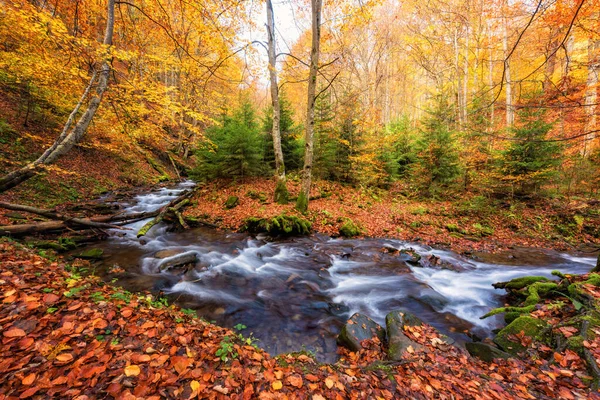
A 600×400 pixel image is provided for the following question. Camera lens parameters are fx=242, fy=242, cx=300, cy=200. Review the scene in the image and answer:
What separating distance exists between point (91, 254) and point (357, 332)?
6.75 metres

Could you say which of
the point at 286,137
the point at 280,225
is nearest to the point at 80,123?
the point at 280,225

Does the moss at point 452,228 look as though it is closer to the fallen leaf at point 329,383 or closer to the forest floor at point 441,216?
the forest floor at point 441,216

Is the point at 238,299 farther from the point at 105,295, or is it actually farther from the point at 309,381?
the point at 309,381

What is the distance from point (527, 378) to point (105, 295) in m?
5.87

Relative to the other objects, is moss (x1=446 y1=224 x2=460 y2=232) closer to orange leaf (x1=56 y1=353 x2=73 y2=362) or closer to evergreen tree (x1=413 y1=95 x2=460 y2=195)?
evergreen tree (x1=413 y1=95 x2=460 y2=195)

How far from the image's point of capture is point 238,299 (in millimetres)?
5523

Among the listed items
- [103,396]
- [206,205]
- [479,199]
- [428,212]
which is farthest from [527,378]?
[206,205]

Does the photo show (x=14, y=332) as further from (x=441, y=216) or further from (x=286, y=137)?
(x=441, y=216)

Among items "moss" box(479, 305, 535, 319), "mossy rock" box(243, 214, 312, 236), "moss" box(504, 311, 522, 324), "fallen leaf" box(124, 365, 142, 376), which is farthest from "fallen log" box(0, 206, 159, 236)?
"moss" box(504, 311, 522, 324)

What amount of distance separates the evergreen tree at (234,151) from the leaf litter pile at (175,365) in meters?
8.29

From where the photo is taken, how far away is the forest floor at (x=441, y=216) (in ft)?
29.7

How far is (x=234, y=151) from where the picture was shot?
1138 cm

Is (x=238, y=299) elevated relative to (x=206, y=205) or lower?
lower

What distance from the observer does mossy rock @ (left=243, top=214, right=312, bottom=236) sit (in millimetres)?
8945
